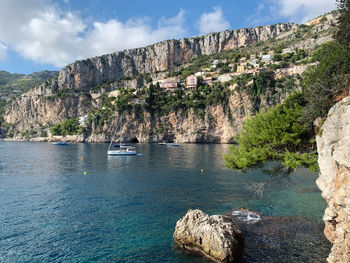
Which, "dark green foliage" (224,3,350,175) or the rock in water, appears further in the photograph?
"dark green foliage" (224,3,350,175)

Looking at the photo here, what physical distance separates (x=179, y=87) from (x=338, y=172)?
103 metres

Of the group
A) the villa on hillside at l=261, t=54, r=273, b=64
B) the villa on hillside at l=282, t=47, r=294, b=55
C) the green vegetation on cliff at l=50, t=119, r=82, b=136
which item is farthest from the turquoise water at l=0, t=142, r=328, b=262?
the villa on hillside at l=282, t=47, r=294, b=55

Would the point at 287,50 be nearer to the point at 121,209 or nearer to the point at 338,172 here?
the point at 121,209

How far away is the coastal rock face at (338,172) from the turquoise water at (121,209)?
2.16m

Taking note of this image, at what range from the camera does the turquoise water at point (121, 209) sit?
36.6 ft

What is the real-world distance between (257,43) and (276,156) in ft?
441

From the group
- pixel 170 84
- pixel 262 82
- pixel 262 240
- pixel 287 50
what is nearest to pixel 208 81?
pixel 170 84

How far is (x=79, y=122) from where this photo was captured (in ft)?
366

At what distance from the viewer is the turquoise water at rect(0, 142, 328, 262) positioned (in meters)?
11.2

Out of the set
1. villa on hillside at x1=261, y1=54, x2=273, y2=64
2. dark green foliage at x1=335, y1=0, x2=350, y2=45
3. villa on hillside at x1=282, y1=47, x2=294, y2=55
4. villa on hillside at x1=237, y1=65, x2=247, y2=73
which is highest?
villa on hillside at x1=282, y1=47, x2=294, y2=55

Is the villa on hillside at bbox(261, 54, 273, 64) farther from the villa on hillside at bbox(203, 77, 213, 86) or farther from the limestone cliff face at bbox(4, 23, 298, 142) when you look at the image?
the limestone cliff face at bbox(4, 23, 298, 142)

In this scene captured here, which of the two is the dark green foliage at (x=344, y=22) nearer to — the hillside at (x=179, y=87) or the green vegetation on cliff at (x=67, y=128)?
the hillside at (x=179, y=87)

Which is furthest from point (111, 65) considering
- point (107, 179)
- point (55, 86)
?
point (107, 179)

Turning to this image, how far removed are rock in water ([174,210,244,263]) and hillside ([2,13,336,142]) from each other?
75.1m
